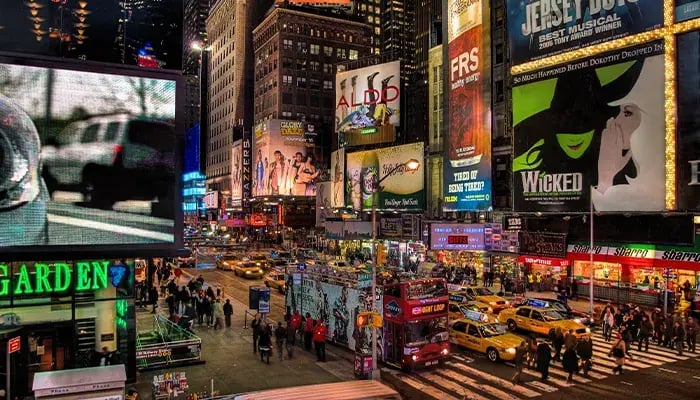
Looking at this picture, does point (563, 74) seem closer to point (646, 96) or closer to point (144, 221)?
point (646, 96)

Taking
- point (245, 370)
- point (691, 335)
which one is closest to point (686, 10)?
point (691, 335)

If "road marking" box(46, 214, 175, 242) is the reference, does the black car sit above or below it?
below

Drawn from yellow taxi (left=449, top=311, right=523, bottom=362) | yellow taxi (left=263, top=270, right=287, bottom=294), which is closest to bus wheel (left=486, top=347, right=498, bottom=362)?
yellow taxi (left=449, top=311, right=523, bottom=362)

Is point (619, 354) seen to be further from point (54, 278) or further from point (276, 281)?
point (276, 281)

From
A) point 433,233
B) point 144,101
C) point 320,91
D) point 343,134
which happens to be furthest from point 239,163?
point 144,101

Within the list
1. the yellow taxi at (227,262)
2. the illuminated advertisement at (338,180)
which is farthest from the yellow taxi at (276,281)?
the illuminated advertisement at (338,180)

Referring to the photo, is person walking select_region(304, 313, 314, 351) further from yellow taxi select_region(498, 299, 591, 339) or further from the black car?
the black car
